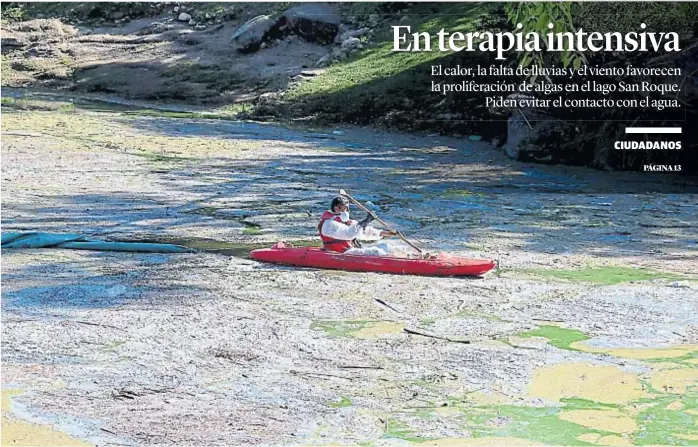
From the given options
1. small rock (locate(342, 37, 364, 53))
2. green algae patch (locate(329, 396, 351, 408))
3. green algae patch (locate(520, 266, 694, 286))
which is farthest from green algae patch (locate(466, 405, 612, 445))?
small rock (locate(342, 37, 364, 53))

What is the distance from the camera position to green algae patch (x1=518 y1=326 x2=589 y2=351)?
8.55m

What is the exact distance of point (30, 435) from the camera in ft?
21.1

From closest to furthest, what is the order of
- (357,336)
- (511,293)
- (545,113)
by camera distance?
(357,336) → (511,293) → (545,113)

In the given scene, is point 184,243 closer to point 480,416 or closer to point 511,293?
point 511,293

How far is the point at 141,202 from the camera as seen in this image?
14.2m

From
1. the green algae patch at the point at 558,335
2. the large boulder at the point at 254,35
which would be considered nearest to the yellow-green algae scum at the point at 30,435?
the green algae patch at the point at 558,335

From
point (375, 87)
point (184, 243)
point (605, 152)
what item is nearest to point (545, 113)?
point (605, 152)

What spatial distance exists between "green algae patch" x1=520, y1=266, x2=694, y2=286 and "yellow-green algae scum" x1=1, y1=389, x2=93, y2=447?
5.48 metres

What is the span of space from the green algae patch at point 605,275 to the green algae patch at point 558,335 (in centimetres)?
171

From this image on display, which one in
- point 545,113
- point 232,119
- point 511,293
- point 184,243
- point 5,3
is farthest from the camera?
point 5,3

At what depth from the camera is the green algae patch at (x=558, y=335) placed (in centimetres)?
855

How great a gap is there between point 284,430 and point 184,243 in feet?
18.0

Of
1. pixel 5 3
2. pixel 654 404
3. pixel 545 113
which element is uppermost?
pixel 5 3

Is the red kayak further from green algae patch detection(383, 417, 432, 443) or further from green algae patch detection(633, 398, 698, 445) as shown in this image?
green algae patch detection(383, 417, 432, 443)
